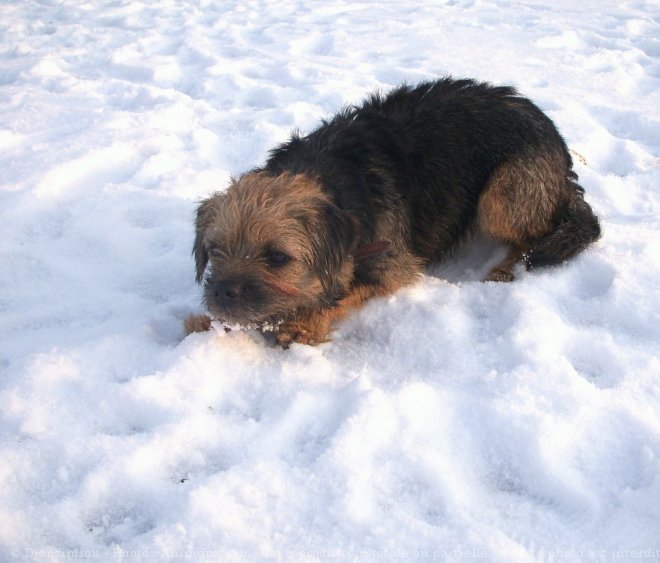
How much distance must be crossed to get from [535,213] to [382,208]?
3.27 feet

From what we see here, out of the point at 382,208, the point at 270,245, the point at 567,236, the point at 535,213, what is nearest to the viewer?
the point at 270,245

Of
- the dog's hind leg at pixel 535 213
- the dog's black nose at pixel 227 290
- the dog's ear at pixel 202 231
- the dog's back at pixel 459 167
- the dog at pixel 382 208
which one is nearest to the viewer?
the dog's black nose at pixel 227 290

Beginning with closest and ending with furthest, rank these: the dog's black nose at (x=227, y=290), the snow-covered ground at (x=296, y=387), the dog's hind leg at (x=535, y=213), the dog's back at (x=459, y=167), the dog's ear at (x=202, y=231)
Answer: the snow-covered ground at (x=296, y=387) < the dog's black nose at (x=227, y=290) < the dog's ear at (x=202, y=231) < the dog's back at (x=459, y=167) < the dog's hind leg at (x=535, y=213)

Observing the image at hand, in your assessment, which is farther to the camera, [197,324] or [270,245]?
[197,324]

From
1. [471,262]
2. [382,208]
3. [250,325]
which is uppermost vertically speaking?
[382,208]

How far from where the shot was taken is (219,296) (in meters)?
2.68

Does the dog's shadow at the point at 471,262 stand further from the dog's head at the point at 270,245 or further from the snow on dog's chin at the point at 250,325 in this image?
the snow on dog's chin at the point at 250,325

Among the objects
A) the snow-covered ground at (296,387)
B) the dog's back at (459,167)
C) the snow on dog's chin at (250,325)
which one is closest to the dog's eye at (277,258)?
the snow on dog's chin at (250,325)

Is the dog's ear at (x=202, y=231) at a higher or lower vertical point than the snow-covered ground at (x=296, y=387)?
higher

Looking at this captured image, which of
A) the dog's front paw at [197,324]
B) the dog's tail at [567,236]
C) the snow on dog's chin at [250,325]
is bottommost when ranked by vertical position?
the dog's front paw at [197,324]

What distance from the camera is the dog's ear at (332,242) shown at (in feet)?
9.23

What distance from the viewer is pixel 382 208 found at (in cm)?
321

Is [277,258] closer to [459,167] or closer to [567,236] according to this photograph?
[459,167]

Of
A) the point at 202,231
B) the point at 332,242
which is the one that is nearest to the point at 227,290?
the point at 202,231
